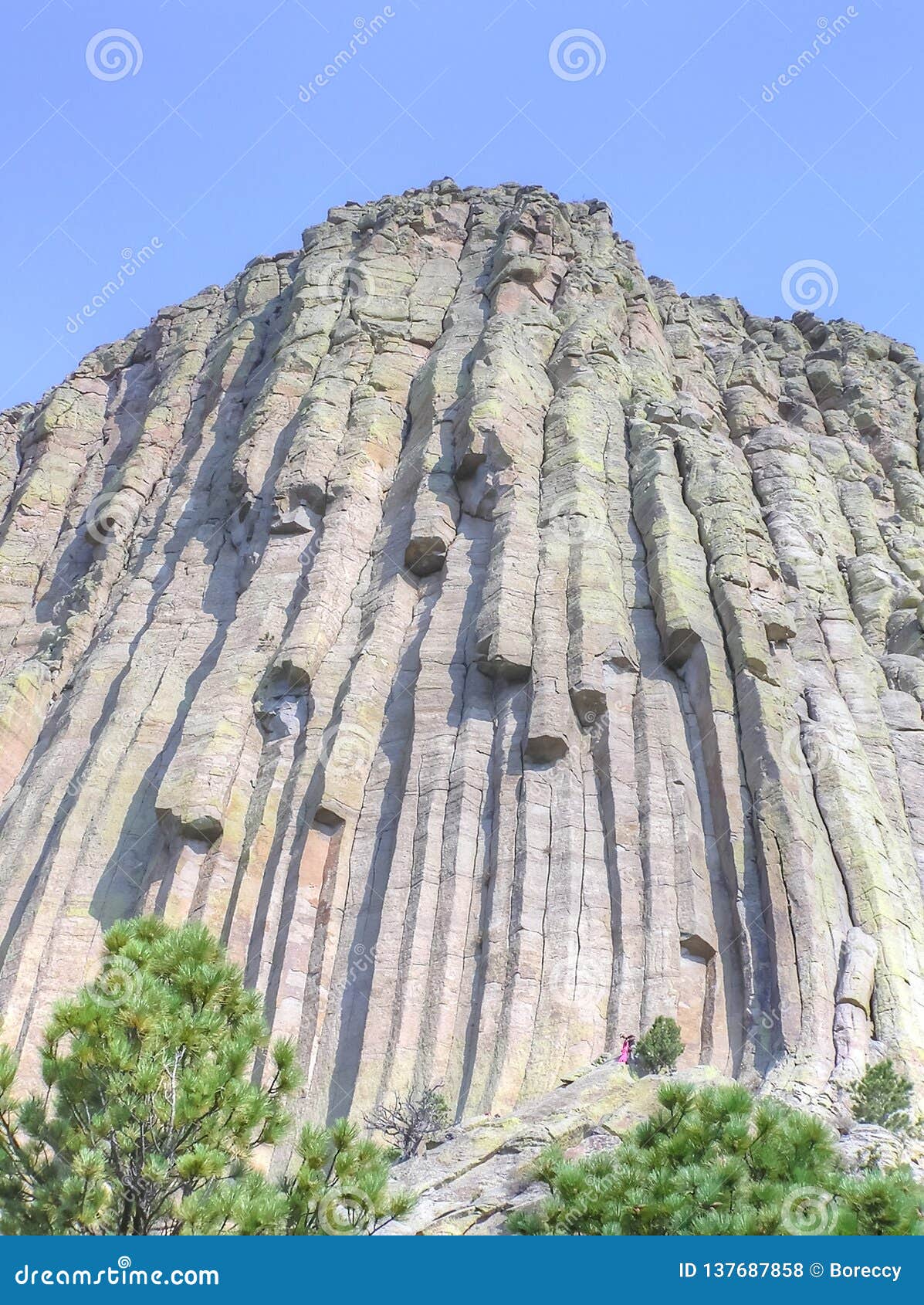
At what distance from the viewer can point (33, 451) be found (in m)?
53.6

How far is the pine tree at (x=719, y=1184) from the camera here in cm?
1218

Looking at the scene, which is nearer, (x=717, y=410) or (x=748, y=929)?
(x=748, y=929)

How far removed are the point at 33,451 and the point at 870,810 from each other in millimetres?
38658

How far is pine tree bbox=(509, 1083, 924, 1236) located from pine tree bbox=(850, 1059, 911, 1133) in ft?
17.3

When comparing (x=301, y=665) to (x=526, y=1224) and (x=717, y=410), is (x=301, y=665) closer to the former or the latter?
(x=526, y=1224)

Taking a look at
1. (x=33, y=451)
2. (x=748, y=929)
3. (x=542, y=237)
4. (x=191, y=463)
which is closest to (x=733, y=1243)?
(x=748, y=929)

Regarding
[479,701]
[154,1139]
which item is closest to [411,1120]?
[154,1139]

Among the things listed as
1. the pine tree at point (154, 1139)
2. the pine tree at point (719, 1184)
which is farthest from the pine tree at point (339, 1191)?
the pine tree at point (719, 1184)

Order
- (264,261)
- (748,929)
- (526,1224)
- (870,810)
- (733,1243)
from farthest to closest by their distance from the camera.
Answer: (264,261)
(870,810)
(748,929)
(526,1224)
(733,1243)

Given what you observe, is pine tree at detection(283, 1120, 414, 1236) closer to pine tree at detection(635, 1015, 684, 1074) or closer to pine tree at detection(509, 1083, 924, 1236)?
pine tree at detection(509, 1083, 924, 1236)

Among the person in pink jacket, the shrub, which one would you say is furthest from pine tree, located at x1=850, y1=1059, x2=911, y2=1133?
the shrub

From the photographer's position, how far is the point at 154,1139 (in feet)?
41.6

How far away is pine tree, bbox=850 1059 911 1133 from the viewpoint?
1969 centimetres

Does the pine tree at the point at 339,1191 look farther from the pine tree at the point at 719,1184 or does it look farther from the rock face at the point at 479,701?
the rock face at the point at 479,701
